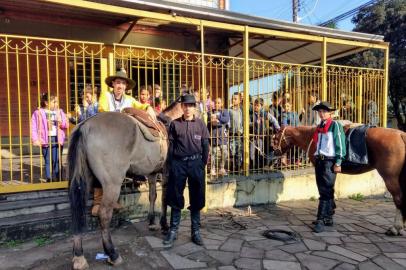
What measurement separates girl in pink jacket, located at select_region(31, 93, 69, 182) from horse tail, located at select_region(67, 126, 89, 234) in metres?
1.86

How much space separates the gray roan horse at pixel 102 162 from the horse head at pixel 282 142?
10.0 ft

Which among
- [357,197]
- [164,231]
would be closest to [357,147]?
[357,197]

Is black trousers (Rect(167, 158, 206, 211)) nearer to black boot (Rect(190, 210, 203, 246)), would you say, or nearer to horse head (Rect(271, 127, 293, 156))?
black boot (Rect(190, 210, 203, 246))

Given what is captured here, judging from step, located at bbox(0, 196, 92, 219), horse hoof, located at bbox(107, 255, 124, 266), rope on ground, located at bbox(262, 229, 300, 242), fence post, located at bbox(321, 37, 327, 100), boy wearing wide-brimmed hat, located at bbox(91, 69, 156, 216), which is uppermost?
fence post, located at bbox(321, 37, 327, 100)

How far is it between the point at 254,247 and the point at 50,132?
12.6 feet

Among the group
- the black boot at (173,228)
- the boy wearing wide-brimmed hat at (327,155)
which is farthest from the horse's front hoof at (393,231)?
the black boot at (173,228)

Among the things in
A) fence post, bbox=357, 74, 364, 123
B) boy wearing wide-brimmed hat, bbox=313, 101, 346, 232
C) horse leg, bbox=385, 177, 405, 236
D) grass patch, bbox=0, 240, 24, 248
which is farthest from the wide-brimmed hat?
fence post, bbox=357, 74, 364, 123

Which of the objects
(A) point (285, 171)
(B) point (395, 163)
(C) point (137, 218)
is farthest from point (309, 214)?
(C) point (137, 218)

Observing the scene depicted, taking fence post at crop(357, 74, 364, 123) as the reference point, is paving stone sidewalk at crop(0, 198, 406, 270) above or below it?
below

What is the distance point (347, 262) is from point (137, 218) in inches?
132

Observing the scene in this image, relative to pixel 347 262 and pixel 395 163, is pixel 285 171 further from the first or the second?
pixel 347 262

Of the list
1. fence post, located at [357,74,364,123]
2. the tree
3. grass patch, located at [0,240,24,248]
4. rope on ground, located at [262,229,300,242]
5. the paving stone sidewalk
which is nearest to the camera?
the paving stone sidewalk

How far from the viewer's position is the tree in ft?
61.8

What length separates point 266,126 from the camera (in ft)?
24.9
